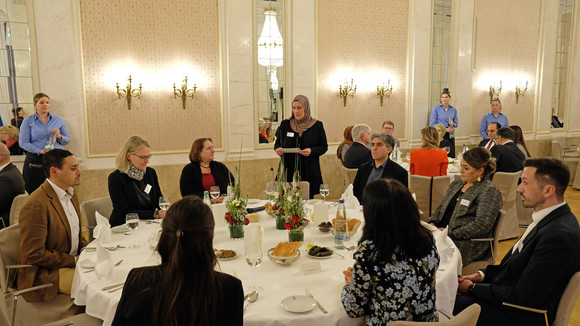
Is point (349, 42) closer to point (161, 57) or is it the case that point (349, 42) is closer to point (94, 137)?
point (161, 57)

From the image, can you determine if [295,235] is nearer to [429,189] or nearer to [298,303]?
[298,303]

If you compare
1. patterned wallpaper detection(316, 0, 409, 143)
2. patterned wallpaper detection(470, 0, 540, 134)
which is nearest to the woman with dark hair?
patterned wallpaper detection(316, 0, 409, 143)

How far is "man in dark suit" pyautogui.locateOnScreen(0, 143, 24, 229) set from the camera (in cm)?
395

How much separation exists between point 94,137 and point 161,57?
1.53m

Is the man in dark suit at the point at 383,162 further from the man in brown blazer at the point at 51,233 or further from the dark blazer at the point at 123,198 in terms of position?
the man in brown blazer at the point at 51,233

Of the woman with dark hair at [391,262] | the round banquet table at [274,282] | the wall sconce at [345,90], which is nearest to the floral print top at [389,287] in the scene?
the woman with dark hair at [391,262]

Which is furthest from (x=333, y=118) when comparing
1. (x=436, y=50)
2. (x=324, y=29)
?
(x=436, y=50)

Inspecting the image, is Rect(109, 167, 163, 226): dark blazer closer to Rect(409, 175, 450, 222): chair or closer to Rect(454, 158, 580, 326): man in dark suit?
Rect(454, 158, 580, 326): man in dark suit

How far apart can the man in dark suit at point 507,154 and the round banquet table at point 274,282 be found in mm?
3566

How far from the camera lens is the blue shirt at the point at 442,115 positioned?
856 centimetres

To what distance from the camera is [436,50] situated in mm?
8875

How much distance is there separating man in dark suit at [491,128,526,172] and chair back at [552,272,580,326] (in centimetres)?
387

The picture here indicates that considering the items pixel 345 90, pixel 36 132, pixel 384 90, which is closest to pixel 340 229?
pixel 36 132

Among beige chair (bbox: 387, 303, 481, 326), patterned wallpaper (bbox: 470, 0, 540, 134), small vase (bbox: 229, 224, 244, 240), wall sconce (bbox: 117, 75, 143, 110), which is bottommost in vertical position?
small vase (bbox: 229, 224, 244, 240)
